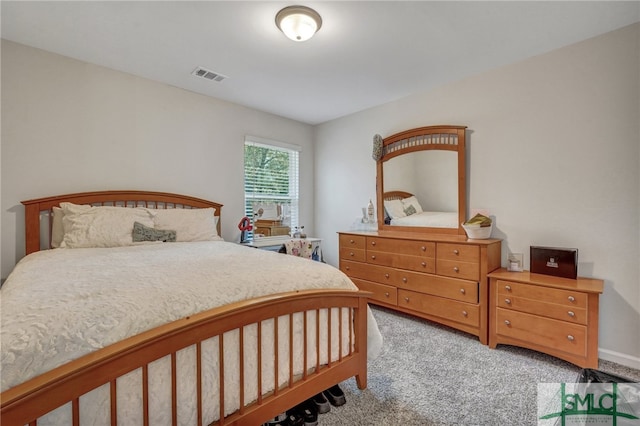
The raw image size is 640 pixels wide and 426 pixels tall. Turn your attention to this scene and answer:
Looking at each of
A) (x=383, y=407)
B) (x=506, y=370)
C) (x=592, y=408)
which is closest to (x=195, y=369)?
(x=383, y=407)

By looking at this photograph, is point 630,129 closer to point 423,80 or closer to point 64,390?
point 423,80

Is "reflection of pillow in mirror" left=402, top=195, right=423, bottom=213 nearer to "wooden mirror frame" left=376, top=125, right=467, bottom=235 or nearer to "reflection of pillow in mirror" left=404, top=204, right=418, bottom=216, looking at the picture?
"reflection of pillow in mirror" left=404, top=204, right=418, bottom=216

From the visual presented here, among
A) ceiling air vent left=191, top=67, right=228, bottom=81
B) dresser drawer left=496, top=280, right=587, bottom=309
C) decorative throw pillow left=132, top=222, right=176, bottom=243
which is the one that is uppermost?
ceiling air vent left=191, top=67, right=228, bottom=81

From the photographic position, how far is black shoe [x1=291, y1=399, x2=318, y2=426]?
1405 mm

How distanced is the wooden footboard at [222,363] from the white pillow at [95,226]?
1.65 metres

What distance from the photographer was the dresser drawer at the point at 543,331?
1.90m

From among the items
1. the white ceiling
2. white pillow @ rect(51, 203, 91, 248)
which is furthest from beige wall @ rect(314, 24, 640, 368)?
white pillow @ rect(51, 203, 91, 248)

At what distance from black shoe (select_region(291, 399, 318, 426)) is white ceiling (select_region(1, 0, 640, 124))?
7.79 feet

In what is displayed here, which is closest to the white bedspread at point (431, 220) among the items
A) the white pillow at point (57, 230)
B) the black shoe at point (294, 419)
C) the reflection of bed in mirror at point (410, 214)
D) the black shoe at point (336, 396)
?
the reflection of bed in mirror at point (410, 214)

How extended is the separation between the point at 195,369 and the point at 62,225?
2.06 meters

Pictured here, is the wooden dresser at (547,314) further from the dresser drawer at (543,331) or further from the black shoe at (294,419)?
the black shoe at (294,419)

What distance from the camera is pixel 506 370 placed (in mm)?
1926

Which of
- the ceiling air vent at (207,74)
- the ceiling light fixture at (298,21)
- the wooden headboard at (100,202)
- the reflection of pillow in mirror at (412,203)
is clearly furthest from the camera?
the reflection of pillow in mirror at (412,203)

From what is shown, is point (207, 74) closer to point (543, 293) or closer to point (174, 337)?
point (174, 337)
